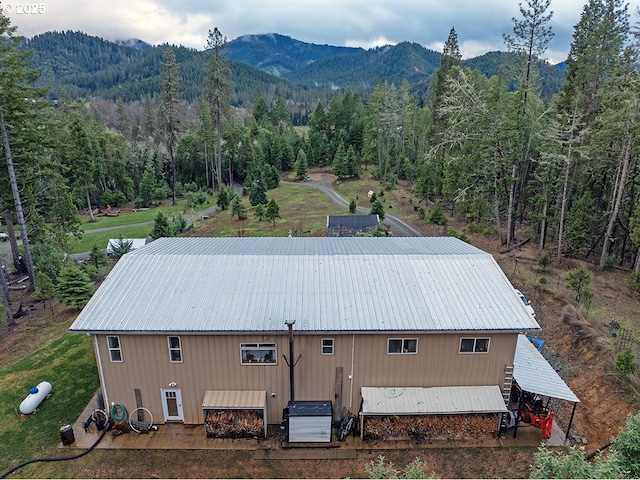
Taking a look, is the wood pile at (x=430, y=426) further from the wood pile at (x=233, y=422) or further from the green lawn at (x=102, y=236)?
the green lawn at (x=102, y=236)

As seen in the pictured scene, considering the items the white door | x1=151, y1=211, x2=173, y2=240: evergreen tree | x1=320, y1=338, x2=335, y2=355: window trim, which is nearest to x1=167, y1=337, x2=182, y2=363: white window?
the white door

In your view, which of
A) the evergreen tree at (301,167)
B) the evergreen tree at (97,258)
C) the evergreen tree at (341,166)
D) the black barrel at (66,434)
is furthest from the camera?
the evergreen tree at (301,167)

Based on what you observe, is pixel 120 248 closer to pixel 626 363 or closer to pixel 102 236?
pixel 102 236

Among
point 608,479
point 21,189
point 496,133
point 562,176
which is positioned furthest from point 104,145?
point 608,479

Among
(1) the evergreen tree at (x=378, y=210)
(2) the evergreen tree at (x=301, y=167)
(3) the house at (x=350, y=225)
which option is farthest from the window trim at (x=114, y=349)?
(2) the evergreen tree at (x=301, y=167)

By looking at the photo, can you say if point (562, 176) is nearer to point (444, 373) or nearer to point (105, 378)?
point (444, 373)

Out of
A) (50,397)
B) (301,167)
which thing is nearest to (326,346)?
(50,397)
